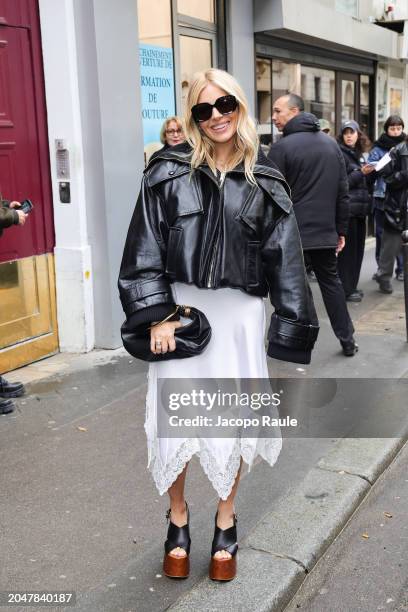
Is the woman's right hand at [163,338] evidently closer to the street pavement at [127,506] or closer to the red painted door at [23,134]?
the street pavement at [127,506]

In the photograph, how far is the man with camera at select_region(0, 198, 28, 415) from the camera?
4852 millimetres

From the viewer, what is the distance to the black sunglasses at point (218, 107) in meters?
2.83

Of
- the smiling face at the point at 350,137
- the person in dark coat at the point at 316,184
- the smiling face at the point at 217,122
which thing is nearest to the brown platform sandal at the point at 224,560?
the smiling face at the point at 217,122

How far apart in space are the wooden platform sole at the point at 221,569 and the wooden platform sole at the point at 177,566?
0.34 feet

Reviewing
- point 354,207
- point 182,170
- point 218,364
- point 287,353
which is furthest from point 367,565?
point 354,207

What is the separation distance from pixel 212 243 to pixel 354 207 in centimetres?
576

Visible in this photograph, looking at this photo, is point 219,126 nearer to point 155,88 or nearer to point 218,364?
point 218,364

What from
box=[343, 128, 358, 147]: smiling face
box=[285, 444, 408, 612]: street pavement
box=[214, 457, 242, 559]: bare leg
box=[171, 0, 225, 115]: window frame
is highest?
box=[171, 0, 225, 115]: window frame

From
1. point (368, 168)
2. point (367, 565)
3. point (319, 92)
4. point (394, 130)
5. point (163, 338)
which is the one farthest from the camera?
point (319, 92)

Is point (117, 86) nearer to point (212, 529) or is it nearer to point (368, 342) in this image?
point (368, 342)

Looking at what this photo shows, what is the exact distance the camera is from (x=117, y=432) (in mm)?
4680

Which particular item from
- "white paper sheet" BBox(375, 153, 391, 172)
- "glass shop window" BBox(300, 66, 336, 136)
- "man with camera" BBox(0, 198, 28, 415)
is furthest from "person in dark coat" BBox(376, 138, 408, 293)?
"man with camera" BBox(0, 198, 28, 415)

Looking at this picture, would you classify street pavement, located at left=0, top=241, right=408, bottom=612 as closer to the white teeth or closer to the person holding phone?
the person holding phone

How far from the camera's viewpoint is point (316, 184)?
6098 millimetres
